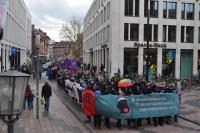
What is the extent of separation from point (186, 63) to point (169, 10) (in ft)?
23.4

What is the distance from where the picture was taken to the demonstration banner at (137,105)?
51.1 feet

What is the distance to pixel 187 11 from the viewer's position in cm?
4950

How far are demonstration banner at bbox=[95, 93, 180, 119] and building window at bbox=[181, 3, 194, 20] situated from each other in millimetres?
33802

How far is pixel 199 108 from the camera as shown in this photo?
21547 millimetres


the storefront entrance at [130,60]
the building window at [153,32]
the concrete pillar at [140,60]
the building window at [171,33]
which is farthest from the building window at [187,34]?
the storefront entrance at [130,60]

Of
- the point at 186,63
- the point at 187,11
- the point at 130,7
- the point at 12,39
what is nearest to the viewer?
the point at 130,7

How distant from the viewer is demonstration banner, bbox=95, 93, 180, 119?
15570 mm

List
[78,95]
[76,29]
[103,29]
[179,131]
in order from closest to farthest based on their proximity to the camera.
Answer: [179,131] → [78,95] → [103,29] → [76,29]

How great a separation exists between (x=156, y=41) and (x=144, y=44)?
6.29ft

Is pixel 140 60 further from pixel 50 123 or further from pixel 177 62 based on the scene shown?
pixel 50 123

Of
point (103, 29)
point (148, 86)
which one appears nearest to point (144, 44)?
point (103, 29)

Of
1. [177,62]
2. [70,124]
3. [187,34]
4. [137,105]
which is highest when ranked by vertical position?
[187,34]

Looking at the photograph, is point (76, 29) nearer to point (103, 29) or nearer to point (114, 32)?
point (103, 29)

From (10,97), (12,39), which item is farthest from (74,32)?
(10,97)
